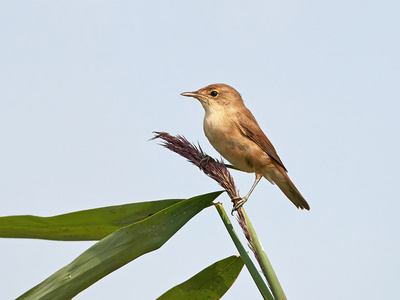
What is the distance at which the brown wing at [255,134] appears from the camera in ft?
13.2

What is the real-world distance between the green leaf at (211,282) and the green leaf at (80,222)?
0.42 m

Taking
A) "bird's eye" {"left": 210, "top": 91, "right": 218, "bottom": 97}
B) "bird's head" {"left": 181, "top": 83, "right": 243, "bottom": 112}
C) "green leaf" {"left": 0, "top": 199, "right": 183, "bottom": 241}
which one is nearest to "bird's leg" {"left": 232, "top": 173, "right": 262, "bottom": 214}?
"green leaf" {"left": 0, "top": 199, "right": 183, "bottom": 241}

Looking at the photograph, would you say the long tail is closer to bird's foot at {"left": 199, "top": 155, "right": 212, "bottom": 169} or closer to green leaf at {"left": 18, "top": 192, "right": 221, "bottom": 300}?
bird's foot at {"left": 199, "top": 155, "right": 212, "bottom": 169}

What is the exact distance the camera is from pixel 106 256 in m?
2.25

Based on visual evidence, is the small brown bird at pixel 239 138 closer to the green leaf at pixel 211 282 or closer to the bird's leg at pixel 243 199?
the bird's leg at pixel 243 199

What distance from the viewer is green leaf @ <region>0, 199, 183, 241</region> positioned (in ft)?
7.76

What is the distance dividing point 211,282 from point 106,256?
65 cm

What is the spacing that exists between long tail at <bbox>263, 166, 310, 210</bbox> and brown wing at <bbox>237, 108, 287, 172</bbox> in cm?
8

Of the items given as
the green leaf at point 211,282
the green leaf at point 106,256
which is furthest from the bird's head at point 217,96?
the green leaf at point 106,256

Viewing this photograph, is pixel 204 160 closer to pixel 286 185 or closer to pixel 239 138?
pixel 239 138

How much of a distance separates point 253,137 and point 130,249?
195 cm

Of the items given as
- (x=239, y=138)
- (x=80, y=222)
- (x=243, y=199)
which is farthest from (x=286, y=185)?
(x=80, y=222)

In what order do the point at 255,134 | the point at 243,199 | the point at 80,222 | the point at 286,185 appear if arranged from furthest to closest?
the point at 286,185, the point at 255,134, the point at 243,199, the point at 80,222

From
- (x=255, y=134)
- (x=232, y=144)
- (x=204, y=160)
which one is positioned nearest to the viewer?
(x=204, y=160)
